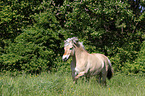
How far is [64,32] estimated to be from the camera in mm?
10305

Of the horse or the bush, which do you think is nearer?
the horse

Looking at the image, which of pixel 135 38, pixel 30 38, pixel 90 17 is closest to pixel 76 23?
pixel 90 17

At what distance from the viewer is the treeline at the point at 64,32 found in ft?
31.1

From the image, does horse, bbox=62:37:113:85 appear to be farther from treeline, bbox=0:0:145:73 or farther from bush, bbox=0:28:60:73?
bush, bbox=0:28:60:73

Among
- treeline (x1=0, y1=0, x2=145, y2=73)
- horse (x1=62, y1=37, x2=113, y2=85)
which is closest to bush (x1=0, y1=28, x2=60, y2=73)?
treeline (x1=0, y1=0, x2=145, y2=73)

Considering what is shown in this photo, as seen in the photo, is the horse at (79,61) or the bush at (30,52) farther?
the bush at (30,52)

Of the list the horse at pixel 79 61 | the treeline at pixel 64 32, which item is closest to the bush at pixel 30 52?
the treeline at pixel 64 32

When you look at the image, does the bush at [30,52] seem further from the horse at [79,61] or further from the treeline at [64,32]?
the horse at [79,61]

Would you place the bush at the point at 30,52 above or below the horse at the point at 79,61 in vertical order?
below

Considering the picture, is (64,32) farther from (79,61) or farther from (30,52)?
(79,61)

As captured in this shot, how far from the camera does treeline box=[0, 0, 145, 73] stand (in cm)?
949

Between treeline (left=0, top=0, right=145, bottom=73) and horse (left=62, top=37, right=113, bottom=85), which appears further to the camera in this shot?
treeline (left=0, top=0, right=145, bottom=73)

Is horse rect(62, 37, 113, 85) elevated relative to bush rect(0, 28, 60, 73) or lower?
elevated

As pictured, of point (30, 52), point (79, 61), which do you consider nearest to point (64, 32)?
point (30, 52)
